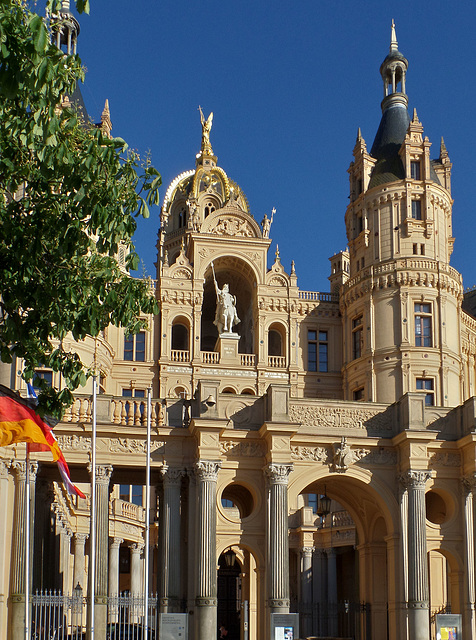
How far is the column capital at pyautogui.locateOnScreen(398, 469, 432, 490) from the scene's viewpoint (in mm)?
34469

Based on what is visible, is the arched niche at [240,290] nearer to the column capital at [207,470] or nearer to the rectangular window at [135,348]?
the rectangular window at [135,348]

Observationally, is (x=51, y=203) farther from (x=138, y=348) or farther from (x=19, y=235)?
(x=138, y=348)

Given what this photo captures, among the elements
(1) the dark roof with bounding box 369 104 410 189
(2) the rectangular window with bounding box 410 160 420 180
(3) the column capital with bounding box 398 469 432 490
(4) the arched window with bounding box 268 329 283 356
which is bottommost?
(3) the column capital with bounding box 398 469 432 490

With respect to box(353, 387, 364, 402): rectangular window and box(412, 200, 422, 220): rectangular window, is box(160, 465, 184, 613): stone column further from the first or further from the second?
box(412, 200, 422, 220): rectangular window

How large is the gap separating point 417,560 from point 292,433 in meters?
6.05

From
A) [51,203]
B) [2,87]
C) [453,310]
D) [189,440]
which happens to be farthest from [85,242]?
[453,310]

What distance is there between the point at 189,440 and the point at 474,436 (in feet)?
32.7

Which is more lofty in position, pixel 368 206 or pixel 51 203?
pixel 368 206

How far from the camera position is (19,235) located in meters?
17.9

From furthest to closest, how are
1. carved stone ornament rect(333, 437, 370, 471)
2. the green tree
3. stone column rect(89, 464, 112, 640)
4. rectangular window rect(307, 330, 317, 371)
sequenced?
rectangular window rect(307, 330, 317, 371)
carved stone ornament rect(333, 437, 370, 471)
stone column rect(89, 464, 112, 640)
the green tree

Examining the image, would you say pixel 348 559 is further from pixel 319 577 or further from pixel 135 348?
pixel 135 348

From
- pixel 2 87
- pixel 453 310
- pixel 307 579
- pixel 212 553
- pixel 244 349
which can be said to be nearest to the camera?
pixel 2 87

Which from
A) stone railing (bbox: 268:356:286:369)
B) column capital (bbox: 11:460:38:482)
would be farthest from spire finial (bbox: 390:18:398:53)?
column capital (bbox: 11:460:38:482)

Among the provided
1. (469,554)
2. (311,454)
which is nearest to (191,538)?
(311,454)
